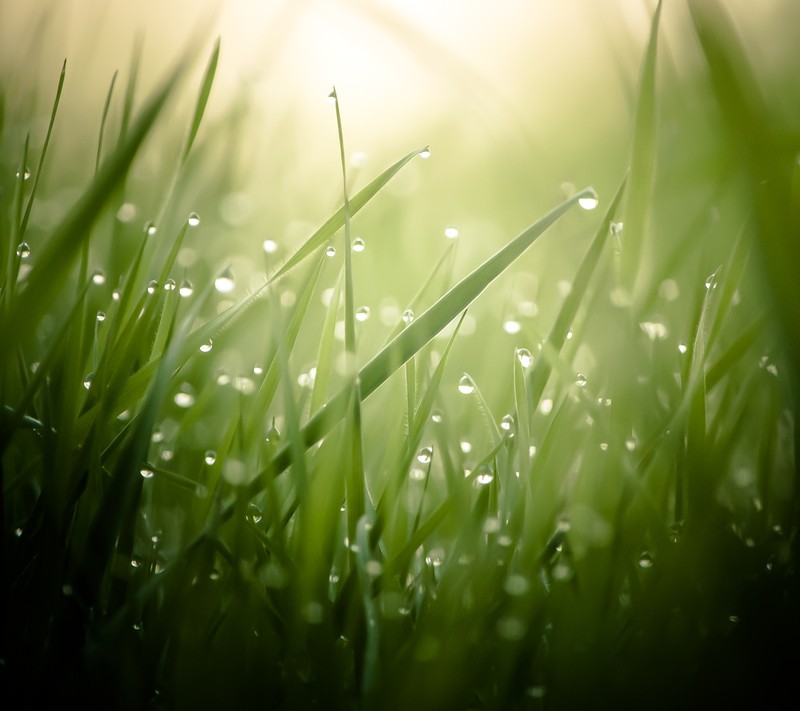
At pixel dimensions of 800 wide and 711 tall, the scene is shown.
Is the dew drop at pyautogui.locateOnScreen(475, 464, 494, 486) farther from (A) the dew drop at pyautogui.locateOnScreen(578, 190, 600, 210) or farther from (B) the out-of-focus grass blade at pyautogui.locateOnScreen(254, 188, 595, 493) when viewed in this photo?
(A) the dew drop at pyautogui.locateOnScreen(578, 190, 600, 210)

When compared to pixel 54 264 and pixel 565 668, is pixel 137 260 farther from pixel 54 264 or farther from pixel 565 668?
pixel 565 668

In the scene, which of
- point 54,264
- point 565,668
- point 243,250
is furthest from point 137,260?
point 243,250

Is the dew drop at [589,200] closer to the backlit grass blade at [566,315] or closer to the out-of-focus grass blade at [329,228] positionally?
the backlit grass blade at [566,315]

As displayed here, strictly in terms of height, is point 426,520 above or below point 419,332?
below

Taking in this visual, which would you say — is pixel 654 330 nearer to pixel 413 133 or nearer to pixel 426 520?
pixel 426 520

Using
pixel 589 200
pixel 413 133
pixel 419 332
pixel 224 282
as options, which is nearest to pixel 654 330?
pixel 589 200

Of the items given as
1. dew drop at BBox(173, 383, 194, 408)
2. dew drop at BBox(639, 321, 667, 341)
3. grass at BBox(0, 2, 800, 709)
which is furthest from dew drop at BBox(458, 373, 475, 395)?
dew drop at BBox(173, 383, 194, 408)

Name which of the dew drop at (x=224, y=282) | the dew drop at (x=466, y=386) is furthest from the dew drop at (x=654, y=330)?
the dew drop at (x=224, y=282)
